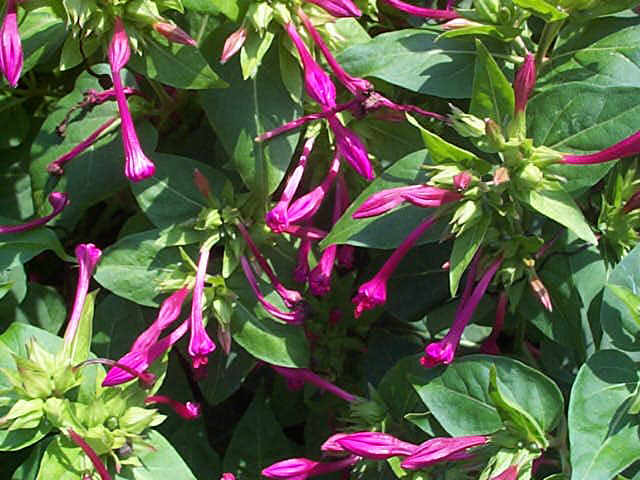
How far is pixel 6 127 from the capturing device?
73.0 inches

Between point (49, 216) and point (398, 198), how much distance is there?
636 millimetres

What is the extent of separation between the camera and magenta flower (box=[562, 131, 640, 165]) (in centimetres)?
126

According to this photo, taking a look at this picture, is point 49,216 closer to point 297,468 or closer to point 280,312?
point 280,312

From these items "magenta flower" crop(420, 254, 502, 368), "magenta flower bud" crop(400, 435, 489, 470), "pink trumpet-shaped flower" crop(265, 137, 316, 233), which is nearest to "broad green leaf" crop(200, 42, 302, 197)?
"pink trumpet-shaped flower" crop(265, 137, 316, 233)

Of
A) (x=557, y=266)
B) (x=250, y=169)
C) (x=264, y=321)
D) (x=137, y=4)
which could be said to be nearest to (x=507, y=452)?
(x=557, y=266)

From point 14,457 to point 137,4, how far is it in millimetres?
924

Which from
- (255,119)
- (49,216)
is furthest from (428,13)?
(49,216)

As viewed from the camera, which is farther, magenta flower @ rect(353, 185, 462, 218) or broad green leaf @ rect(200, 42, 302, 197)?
broad green leaf @ rect(200, 42, 302, 197)

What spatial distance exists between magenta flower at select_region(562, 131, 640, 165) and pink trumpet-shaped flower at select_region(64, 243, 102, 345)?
781mm

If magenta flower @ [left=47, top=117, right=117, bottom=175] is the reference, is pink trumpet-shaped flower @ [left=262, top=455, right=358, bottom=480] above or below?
below

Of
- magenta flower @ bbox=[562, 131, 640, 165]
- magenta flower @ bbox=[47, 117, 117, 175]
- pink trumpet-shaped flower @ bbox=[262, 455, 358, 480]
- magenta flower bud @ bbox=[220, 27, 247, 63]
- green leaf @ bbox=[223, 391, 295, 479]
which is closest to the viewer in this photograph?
magenta flower @ bbox=[562, 131, 640, 165]

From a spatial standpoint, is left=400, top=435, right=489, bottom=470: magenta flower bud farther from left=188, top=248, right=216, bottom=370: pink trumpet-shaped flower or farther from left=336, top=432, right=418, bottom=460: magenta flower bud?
left=188, top=248, right=216, bottom=370: pink trumpet-shaped flower

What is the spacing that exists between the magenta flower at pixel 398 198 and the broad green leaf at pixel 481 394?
28cm

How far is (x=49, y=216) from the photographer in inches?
62.2
